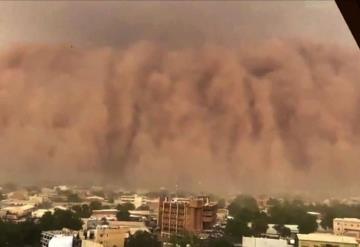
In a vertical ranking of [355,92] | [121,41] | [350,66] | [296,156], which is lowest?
[296,156]

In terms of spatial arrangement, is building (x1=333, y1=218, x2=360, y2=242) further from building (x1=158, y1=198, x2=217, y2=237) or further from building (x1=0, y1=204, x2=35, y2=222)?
building (x1=0, y1=204, x2=35, y2=222)

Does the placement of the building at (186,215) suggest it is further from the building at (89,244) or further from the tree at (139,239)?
the building at (89,244)

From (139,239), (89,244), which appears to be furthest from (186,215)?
(89,244)

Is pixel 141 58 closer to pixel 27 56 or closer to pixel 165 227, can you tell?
pixel 27 56

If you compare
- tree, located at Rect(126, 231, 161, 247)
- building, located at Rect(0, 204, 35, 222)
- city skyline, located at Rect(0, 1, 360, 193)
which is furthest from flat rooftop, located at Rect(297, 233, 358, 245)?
building, located at Rect(0, 204, 35, 222)

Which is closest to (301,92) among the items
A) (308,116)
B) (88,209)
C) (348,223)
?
(308,116)

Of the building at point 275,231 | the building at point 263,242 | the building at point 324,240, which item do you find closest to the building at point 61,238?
the building at point 263,242
